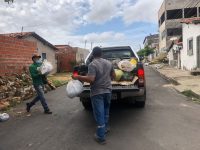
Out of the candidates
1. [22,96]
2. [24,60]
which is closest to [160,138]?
[22,96]

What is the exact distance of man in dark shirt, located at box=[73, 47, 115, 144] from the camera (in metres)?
6.30

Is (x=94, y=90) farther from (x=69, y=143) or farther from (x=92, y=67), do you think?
(x=69, y=143)

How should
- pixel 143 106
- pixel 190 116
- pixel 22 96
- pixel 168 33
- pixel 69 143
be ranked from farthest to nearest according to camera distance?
pixel 168 33
pixel 22 96
pixel 143 106
pixel 190 116
pixel 69 143

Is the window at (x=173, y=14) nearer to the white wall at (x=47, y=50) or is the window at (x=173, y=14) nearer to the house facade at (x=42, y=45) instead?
the house facade at (x=42, y=45)

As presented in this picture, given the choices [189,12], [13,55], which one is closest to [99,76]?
[13,55]

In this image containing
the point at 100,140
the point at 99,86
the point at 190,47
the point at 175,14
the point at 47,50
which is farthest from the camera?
the point at 175,14

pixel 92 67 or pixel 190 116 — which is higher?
pixel 92 67

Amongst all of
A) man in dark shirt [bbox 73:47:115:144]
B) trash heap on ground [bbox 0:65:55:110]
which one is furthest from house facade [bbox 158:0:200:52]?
man in dark shirt [bbox 73:47:115:144]

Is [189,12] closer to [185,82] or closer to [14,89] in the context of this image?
[185,82]

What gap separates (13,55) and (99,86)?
10948mm

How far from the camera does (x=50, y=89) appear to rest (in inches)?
666

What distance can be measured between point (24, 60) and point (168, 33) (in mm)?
42485

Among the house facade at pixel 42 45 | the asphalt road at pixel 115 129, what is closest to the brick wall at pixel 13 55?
the asphalt road at pixel 115 129

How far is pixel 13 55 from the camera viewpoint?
16422mm
